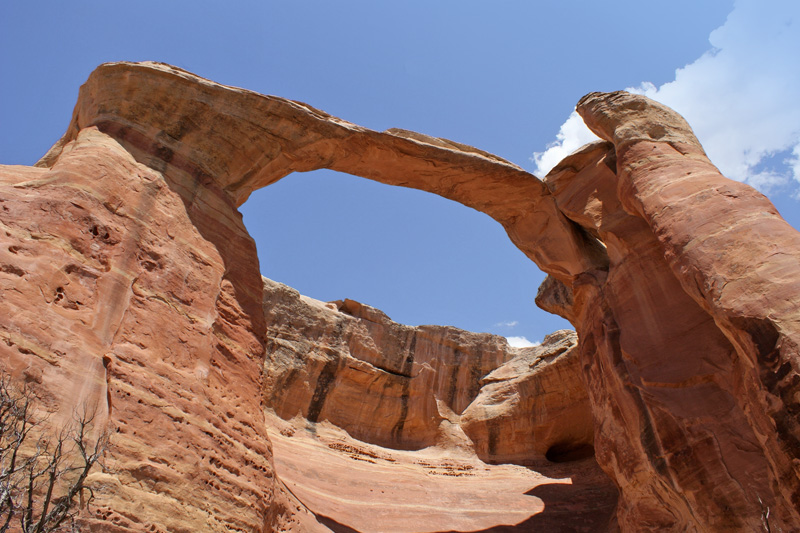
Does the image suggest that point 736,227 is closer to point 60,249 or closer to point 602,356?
point 602,356

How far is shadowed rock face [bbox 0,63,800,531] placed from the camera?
24.7 ft

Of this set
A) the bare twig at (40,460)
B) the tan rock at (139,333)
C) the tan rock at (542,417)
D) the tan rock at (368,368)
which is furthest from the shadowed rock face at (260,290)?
the tan rock at (368,368)

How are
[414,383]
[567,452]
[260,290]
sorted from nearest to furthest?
[260,290]
[567,452]
[414,383]

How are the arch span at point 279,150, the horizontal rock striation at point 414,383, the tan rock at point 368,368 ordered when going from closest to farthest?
the arch span at point 279,150
the horizontal rock striation at point 414,383
the tan rock at point 368,368

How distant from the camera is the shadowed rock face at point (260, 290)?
752 cm

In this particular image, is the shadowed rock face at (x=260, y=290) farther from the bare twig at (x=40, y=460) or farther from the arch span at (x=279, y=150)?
the bare twig at (x=40, y=460)

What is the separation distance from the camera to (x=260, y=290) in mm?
11531

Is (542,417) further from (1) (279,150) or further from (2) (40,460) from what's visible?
(2) (40,460)

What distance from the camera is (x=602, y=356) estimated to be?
11.7m

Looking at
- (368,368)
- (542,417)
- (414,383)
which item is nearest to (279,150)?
(368,368)

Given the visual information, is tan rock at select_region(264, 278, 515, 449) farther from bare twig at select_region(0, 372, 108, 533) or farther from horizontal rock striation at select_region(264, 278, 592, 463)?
bare twig at select_region(0, 372, 108, 533)

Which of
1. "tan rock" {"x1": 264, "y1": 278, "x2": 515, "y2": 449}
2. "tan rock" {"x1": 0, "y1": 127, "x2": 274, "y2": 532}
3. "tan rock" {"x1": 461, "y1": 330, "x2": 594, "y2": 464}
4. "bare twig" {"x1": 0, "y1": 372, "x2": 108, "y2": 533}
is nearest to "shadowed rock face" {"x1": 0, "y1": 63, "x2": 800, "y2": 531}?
"tan rock" {"x1": 0, "y1": 127, "x2": 274, "y2": 532}

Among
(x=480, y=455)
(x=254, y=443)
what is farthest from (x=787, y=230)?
(x=480, y=455)

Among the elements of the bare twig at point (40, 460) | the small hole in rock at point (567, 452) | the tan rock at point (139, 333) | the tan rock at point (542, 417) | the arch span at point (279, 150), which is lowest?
the bare twig at point (40, 460)
